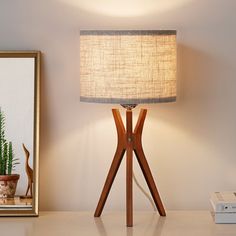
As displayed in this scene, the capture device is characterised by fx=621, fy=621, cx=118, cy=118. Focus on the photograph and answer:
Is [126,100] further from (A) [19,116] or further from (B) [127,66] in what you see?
(A) [19,116]

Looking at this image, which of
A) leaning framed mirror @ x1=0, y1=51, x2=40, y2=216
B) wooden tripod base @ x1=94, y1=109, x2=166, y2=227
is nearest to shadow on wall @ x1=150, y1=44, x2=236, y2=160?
wooden tripod base @ x1=94, y1=109, x2=166, y2=227

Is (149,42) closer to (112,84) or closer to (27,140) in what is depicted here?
(112,84)

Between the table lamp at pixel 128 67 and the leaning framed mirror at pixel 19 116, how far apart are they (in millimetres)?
276

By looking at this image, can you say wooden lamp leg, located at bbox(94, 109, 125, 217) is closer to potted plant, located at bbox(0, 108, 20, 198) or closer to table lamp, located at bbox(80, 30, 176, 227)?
table lamp, located at bbox(80, 30, 176, 227)

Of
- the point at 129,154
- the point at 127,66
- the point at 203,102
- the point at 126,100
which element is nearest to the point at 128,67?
the point at 127,66

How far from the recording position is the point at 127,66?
6.42 feet

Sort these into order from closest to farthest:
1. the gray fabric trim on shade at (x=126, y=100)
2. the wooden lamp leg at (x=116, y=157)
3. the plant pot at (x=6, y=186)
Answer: the gray fabric trim on shade at (x=126, y=100)
the wooden lamp leg at (x=116, y=157)
the plant pot at (x=6, y=186)

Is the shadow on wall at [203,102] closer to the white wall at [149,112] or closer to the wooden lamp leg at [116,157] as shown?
the white wall at [149,112]

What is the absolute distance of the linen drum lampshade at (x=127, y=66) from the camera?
1952 mm

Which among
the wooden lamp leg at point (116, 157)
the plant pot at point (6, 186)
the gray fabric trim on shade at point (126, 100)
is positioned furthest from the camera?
the plant pot at point (6, 186)

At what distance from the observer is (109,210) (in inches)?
89.6

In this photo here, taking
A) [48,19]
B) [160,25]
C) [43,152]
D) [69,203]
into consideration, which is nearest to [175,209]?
[69,203]

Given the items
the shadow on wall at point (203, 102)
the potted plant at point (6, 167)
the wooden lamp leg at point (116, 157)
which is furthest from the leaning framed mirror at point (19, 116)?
the shadow on wall at point (203, 102)

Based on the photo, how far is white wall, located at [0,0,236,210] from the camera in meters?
2.24
